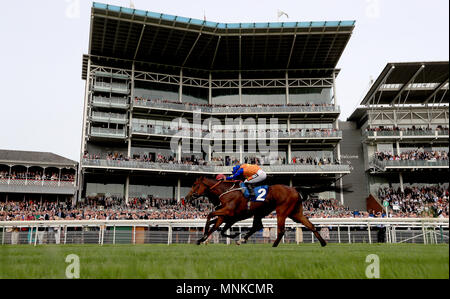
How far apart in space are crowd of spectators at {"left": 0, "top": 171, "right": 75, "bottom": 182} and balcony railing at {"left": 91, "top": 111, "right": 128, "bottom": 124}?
6.41m

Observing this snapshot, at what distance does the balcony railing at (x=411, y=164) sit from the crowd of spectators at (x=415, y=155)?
0.32m

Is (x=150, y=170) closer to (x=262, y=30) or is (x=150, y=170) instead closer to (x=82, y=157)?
(x=82, y=157)

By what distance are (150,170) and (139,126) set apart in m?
5.08

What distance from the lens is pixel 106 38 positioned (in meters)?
42.4

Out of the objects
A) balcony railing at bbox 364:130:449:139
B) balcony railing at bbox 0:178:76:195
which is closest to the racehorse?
balcony railing at bbox 0:178:76:195

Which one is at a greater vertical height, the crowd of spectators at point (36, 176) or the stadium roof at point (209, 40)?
the stadium roof at point (209, 40)

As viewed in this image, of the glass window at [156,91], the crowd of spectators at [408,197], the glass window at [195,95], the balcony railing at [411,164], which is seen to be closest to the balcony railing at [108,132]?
the glass window at [156,91]

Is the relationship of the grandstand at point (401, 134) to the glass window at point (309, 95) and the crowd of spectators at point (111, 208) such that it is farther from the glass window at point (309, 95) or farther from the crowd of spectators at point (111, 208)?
the crowd of spectators at point (111, 208)

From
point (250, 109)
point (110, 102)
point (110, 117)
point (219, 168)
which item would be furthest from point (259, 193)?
point (110, 102)

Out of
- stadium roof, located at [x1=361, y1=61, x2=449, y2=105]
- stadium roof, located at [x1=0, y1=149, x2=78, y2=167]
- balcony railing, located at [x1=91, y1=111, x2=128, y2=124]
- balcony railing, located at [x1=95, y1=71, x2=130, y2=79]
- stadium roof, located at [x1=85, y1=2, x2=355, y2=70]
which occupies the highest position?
stadium roof, located at [x1=85, y1=2, x2=355, y2=70]

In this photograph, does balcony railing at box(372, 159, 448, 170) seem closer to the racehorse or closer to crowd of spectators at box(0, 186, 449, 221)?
crowd of spectators at box(0, 186, 449, 221)

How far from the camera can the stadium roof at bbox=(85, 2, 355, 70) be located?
135 feet

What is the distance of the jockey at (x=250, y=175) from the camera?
9570mm

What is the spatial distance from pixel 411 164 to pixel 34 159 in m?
37.4
